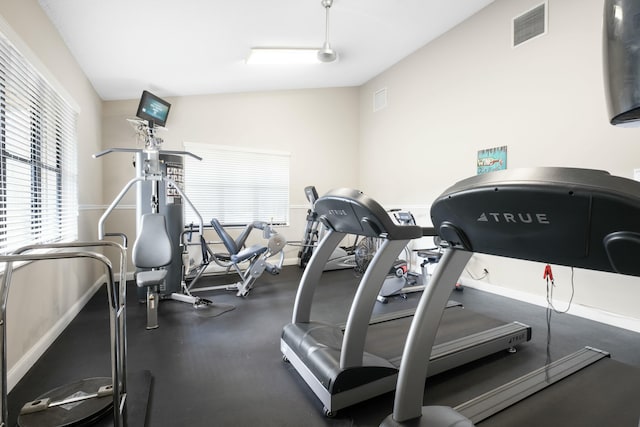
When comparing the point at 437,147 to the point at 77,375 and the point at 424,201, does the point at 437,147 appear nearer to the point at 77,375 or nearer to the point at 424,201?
the point at 424,201

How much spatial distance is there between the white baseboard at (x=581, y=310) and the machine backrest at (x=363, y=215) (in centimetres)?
266

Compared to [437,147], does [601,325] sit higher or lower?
lower

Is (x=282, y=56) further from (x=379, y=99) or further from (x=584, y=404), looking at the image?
(x=584, y=404)

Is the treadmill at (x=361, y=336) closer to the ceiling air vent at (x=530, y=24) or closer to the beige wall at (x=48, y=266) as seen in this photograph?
the beige wall at (x=48, y=266)

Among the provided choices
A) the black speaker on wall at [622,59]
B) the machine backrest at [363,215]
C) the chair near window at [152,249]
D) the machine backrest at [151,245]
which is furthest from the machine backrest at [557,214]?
the machine backrest at [151,245]

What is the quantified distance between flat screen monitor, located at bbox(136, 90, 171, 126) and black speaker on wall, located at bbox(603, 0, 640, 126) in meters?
4.12

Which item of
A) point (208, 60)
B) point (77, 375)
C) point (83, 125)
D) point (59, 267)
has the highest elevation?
point (208, 60)

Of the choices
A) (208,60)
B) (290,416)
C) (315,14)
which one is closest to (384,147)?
(315,14)

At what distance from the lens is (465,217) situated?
0.94 m

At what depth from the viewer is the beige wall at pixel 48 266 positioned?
197 cm

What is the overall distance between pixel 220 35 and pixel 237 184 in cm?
246

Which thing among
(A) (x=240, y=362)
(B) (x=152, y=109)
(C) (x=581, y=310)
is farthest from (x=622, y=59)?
(B) (x=152, y=109)

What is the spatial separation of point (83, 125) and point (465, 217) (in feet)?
13.9

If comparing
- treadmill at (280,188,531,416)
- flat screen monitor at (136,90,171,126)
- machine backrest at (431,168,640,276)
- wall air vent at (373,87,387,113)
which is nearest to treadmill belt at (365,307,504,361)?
treadmill at (280,188,531,416)
